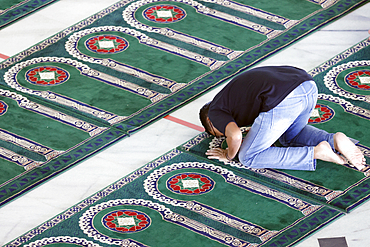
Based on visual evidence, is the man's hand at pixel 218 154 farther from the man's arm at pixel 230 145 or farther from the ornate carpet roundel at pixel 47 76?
the ornate carpet roundel at pixel 47 76

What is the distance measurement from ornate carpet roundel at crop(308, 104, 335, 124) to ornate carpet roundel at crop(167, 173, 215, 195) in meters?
0.83

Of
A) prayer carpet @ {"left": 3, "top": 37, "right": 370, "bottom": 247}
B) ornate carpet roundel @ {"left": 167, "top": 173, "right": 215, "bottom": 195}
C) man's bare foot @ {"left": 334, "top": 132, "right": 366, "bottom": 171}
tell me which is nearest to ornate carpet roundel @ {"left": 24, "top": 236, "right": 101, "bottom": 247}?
prayer carpet @ {"left": 3, "top": 37, "right": 370, "bottom": 247}

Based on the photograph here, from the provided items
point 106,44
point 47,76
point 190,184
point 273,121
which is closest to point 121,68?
point 106,44

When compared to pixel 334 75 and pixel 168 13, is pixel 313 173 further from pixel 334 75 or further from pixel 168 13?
pixel 168 13

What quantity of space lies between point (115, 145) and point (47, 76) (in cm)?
93

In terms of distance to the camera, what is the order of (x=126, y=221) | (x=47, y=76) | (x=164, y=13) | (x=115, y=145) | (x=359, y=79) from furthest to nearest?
1. (x=164, y=13)
2. (x=47, y=76)
3. (x=359, y=79)
4. (x=115, y=145)
5. (x=126, y=221)

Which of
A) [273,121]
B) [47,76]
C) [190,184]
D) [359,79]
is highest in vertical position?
[273,121]

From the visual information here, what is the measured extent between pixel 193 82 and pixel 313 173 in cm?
120

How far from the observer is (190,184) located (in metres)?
4.34

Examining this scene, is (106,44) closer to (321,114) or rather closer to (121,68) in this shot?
(121,68)

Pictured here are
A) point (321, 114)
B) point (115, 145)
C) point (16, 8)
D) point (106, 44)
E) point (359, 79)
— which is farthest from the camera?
point (16, 8)

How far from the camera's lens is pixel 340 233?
3.97m

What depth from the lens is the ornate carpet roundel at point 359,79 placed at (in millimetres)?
5102

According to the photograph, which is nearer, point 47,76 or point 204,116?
point 204,116
